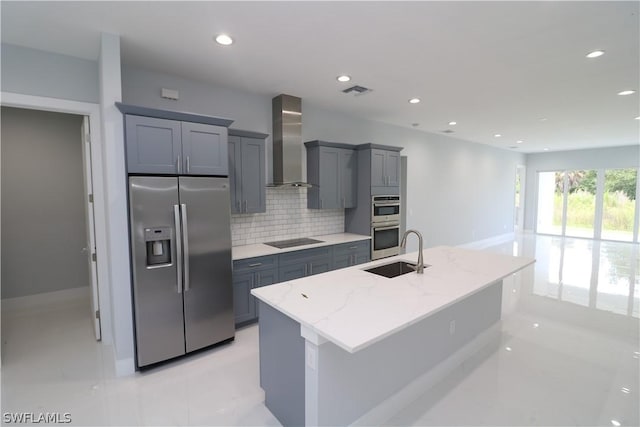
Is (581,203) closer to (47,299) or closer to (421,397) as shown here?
(421,397)

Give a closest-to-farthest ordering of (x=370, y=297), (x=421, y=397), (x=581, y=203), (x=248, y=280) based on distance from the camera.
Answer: (x=370, y=297), (x=421, y=397), (x=248, y=280), (x=581, y=203)

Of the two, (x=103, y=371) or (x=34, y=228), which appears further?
(x=34, y=228)

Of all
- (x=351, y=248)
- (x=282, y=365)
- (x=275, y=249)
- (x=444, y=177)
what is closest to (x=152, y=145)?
(x=275, y=249)

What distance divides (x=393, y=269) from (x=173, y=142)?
2.35 metres

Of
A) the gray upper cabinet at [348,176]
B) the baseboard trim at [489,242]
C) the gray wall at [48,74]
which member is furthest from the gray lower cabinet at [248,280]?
the baseboard trim at [489,242]

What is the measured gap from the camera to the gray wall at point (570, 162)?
844 cm

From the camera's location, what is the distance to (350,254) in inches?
172

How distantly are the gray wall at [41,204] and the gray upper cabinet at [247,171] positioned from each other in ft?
8.63

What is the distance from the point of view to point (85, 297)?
4.39 metres

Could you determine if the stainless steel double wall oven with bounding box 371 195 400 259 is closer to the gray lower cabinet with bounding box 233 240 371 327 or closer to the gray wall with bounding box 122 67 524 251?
the gray lower cabinet with bounding box 233 240 371 327

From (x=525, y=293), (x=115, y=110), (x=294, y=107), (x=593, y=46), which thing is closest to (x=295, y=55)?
(x=294, y=107)

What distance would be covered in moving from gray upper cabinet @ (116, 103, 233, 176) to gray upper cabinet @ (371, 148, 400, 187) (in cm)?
246

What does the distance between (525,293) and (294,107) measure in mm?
4460

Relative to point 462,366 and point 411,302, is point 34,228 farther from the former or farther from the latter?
point 462,366
